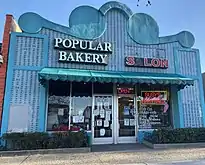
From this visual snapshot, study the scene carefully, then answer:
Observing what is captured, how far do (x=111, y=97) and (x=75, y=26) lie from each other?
4387 mm

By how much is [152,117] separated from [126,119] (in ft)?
4.95

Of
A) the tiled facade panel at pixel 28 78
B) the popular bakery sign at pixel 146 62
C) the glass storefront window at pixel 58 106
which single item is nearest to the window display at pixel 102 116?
the glass storefront window at pixel 58 106

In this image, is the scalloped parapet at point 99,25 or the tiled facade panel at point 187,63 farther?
the tiled facade panel at point 187,63

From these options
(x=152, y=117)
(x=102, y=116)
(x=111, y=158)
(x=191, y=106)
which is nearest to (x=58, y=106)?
(x=102, y=116)

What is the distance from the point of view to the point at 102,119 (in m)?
10.9

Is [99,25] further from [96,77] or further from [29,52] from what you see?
[29,52]

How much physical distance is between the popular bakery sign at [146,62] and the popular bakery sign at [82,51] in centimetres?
123

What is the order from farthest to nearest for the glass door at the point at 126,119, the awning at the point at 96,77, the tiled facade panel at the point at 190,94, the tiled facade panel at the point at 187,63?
the tiled facade panel at the point at 187,63 → the tiled facade panel at the point at 190,94 → the glass door at the point at 126,119 → the awning at the point at 96,77

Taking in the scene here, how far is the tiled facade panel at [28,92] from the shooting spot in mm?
9727

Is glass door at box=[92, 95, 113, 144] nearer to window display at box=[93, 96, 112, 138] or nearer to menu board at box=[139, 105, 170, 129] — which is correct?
window display at box=[93, 96, 112, 138]

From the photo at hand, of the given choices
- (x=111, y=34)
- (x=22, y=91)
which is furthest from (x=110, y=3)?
(x=22, y=91)

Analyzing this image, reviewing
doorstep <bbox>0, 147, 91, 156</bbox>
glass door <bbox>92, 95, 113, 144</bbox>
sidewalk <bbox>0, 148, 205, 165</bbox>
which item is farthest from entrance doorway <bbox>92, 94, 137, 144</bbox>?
sidewalk <bbox>0, 148, 205, 165</bbox>

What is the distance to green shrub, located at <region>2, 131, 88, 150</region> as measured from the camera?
8500mm

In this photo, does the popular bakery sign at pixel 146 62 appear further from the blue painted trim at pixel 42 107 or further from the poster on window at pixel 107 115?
the blue painted trim at pixel 42 107
